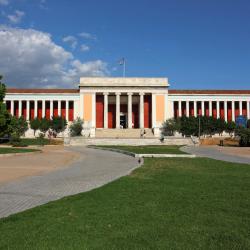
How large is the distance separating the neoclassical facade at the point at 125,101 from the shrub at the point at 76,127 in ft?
8.66

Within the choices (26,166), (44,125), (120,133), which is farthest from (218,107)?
(26,166)

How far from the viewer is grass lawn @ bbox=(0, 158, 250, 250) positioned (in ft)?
17.2

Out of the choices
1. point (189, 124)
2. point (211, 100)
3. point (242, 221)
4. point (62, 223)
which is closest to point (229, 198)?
point (242, 221)

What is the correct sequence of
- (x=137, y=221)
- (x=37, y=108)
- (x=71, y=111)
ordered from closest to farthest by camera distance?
1. (x=137, y=221)
2. (x=71, y=111)
3. (x=37, y=108)

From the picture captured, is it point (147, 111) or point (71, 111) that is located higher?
point (147, 111)

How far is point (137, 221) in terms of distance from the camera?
6430 millimetres

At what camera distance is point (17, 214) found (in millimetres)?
7262

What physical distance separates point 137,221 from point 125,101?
72069 mm

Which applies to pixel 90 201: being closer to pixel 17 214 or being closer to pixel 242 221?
pixel 17 214

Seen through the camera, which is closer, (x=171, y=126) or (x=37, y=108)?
(x=171, y=126)

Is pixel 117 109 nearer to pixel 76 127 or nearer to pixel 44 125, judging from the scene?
pixel 76 127

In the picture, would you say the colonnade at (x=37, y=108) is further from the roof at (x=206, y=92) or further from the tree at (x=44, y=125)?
the roof at (x=206, y=92)

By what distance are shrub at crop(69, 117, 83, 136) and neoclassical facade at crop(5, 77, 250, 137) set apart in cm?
264

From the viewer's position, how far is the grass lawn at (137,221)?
5.23 m
